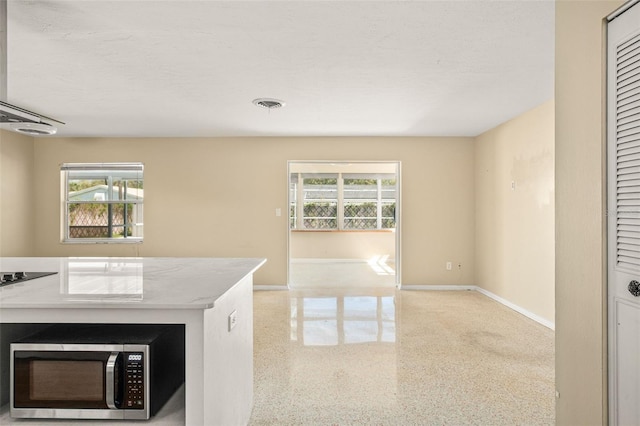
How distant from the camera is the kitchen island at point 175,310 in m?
1.18

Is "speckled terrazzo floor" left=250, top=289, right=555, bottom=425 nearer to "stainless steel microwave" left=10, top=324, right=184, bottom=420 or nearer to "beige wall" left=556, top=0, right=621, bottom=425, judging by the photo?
"beige wall" left=556, top=0, right=621, bottom=425

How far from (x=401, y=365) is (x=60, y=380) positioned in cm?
224

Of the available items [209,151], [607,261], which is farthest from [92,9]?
[209,151]

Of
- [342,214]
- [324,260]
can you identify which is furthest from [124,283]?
[342,214]

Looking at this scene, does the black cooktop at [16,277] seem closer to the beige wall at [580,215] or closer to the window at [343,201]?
the beige wall at [580,215]

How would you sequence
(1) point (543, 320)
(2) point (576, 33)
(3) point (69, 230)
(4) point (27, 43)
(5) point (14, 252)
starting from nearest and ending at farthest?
(2) point (576, 33) < (4) point (27, 43) < (1) point (543, 320) < (5) point (14, 252) < (3) point (69, 230)

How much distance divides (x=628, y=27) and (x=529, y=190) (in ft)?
10.0

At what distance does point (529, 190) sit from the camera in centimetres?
398

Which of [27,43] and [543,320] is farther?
[543,320]

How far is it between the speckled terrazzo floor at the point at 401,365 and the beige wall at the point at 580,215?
701 mm

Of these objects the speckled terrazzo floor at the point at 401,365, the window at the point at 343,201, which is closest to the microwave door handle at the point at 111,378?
the speckled terrazzo floor at the point at 401,365

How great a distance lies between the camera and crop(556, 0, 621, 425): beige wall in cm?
137

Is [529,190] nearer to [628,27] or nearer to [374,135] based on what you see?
[374,135]

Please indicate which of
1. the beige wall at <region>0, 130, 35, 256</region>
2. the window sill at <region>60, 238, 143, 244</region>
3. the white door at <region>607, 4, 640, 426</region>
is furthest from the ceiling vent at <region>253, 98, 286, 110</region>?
the beige wall at <region>0, 130, 35, 256</region>
